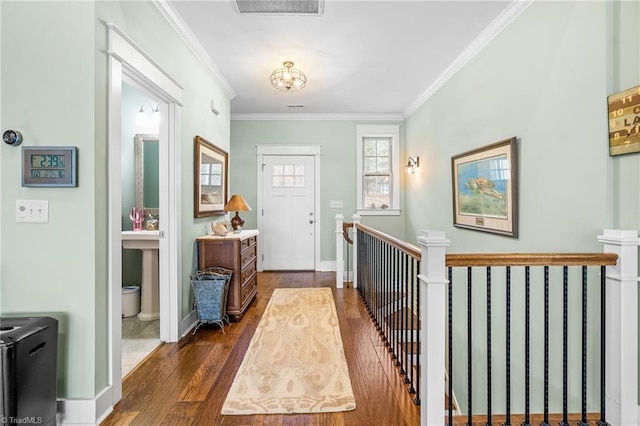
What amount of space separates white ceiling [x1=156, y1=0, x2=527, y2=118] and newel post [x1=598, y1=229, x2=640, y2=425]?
1900 millimetres

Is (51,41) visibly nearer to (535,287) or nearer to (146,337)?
(146,337)

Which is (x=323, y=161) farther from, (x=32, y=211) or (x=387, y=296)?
(x=32, y=211)

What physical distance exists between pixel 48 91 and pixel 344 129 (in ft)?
14.0

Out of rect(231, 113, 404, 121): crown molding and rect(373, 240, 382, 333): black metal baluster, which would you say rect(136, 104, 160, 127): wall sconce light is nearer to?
rect(231, 113, 404, 121): crown molding

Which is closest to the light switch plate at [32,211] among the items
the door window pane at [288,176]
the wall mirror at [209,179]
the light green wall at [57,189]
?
the light green wall at [57,189]

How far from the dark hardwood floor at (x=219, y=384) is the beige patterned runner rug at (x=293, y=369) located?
0.06 m

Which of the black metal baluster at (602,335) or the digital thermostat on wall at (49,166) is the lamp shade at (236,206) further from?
the black metal baluster at (602,335)

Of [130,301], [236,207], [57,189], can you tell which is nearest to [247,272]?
[236,207]

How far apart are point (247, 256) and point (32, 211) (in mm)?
1997

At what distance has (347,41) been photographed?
3.00 meters

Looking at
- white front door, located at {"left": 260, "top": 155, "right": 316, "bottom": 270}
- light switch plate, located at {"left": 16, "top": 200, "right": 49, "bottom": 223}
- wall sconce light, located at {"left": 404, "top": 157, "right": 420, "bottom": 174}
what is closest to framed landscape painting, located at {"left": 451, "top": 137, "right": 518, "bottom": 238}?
wall sconce light, located at {"left": 404, "top": 157, "right": 420, "bottom": 174}

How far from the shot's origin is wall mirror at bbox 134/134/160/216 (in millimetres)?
3664

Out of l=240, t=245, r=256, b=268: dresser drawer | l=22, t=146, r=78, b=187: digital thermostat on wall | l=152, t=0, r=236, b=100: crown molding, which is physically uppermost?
l=152, t=0, r=236, b=100: crown molding

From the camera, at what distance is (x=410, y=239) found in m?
5.19
